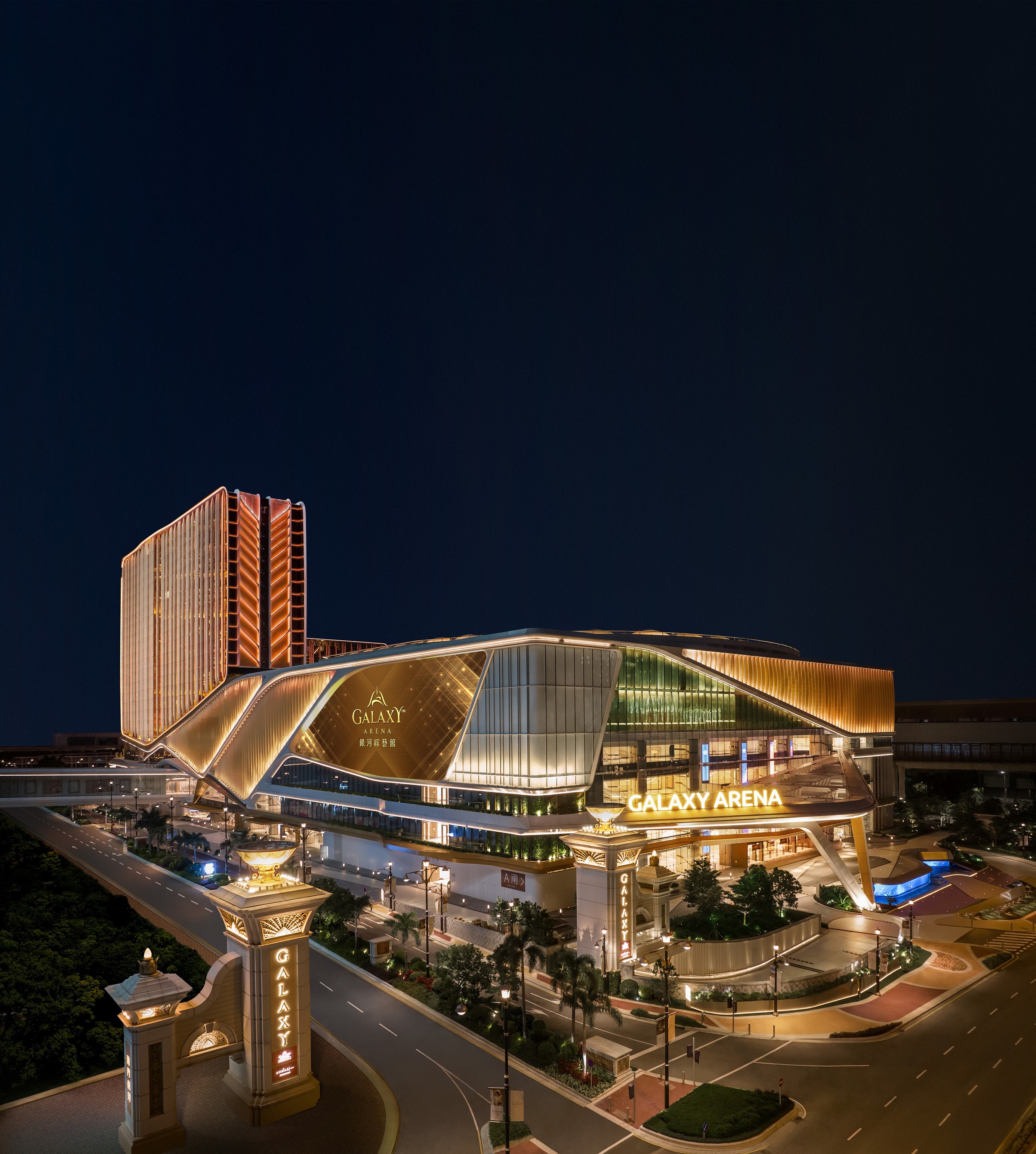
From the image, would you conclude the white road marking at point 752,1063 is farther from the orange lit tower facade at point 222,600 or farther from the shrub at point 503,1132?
the orange lit tower facade at point 222,600

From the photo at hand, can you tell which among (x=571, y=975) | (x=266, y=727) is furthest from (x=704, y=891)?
(x=266, y=727)

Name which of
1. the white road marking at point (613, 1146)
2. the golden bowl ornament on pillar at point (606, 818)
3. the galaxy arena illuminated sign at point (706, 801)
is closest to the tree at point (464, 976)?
the golden bowl ornament on pillar at point (606, 818)

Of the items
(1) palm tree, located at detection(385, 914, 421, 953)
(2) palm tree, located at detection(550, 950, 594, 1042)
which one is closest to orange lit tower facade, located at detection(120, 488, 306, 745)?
(1) palm tree, located at detection(385, 914, 421, 953)

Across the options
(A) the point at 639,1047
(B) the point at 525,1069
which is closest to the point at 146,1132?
(B) the point at 525,1069

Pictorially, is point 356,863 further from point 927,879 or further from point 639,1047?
point 927,879

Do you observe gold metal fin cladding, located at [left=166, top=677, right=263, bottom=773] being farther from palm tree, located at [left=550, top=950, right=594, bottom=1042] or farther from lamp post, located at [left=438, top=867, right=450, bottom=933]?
palm tree, located at [left=550, top=950, right=594, bottom=1042]

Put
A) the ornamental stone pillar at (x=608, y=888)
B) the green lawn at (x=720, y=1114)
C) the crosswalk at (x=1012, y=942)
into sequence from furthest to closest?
the crosswalk at (x=1012, y=942), the ornamental stone pillar at (x=608, y=888), the green lawn at (x=720, y=1114)
